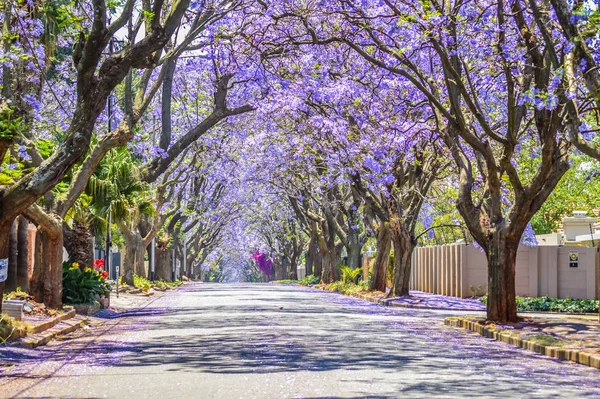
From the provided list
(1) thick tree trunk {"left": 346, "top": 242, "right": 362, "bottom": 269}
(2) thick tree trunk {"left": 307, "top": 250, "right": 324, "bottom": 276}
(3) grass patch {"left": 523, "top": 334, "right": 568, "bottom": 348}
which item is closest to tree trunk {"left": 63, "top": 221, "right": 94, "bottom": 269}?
(3) grass patch {"left": 523, "top": 334, "right": 568, "bottom": 348}

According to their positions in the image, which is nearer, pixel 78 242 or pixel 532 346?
pixel 532 346

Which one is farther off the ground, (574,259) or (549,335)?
(574,259)

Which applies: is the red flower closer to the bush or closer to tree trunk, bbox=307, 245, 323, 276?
the bush

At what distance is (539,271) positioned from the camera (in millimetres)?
32625

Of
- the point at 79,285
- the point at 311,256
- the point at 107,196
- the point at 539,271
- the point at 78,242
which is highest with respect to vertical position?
the point at 107,196

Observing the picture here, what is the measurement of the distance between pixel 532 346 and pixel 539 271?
17.9 m

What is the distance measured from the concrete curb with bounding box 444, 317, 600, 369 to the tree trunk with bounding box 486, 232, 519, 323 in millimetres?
556

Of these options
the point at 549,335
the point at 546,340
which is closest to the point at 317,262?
the point at 549,335

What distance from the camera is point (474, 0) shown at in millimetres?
18625

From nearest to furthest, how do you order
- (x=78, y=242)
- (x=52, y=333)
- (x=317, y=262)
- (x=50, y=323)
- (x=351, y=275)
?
1. (x=52, y=333)
2. (x=50, y=323)
3. (x=78, y=242)
4. (x=351, y=275)
5. (x=317, y=262)

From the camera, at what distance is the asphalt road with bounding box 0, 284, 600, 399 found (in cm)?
977

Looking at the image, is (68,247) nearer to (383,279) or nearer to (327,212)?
(383,279)

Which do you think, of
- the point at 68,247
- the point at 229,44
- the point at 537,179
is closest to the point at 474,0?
the point at 537,179

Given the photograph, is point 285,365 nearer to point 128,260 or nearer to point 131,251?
point 128,260
